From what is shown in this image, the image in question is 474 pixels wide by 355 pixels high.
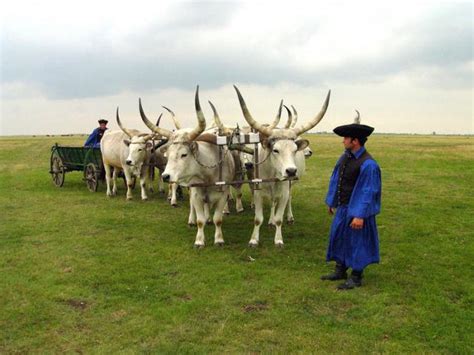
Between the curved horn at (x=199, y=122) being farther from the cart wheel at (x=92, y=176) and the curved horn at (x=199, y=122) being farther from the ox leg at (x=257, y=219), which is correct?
the cart wheel at (x=92, y=176)

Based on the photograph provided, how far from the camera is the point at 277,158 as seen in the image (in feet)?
23.8

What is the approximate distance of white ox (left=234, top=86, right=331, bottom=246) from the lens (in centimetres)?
709

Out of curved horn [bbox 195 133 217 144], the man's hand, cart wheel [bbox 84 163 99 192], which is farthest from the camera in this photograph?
cart wheel [bbox 84 163 99 192]

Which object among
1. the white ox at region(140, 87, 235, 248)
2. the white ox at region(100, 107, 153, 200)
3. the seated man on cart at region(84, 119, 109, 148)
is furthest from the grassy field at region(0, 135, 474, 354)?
the seated man on cart at region(84, 119, 109, 148)

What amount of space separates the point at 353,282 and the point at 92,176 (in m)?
10.3

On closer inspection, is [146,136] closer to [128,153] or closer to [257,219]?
[128,153]

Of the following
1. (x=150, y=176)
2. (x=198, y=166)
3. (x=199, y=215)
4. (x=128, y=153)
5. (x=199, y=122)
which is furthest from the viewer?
(x=150, y=176)

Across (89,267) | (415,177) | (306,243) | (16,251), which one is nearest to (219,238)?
(306,243)

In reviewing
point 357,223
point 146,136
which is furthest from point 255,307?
point 146,136

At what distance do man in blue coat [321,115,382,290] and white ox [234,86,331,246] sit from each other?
3.40 feet

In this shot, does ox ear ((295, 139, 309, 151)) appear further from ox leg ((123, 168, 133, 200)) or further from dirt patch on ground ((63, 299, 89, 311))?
ox leg ((123, 168, 133, 200))

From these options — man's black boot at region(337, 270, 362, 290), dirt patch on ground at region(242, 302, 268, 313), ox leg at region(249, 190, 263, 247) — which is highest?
ox leg at region(249, 190, 263, 247)

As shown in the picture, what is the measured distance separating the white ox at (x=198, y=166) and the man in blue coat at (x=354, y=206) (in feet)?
7.88

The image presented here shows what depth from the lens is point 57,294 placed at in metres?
5.84
